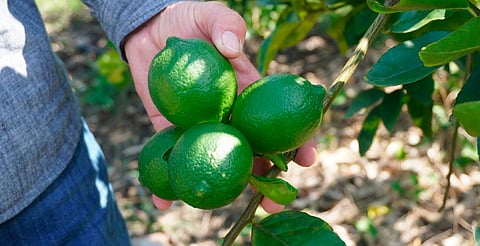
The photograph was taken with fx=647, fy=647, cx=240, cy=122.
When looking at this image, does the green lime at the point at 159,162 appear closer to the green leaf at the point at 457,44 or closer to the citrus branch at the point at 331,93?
the citrus branch at the point at 331,93

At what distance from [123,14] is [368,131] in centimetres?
67

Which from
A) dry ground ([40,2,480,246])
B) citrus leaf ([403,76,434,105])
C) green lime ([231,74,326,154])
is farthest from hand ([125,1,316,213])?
dry ground ([40,2,480,246])

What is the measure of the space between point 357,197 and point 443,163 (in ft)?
1.15

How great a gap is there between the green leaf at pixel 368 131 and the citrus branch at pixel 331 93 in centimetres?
63

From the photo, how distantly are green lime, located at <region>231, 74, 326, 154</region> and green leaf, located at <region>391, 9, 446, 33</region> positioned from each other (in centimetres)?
19

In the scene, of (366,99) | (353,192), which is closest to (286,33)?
(366,99)

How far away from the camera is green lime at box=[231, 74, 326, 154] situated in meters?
0.73

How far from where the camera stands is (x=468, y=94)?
86 centimetres

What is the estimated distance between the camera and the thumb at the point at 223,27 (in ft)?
2.74

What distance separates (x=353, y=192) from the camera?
238 centimetres

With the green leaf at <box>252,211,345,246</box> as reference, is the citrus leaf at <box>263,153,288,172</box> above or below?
above

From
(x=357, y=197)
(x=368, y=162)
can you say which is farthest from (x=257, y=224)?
(x=368, y=162)

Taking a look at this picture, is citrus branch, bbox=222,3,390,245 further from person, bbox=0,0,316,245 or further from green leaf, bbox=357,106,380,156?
green leaf, bbox=357,106,380,156

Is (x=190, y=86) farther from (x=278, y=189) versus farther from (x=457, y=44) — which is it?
(x=457, y=44)
